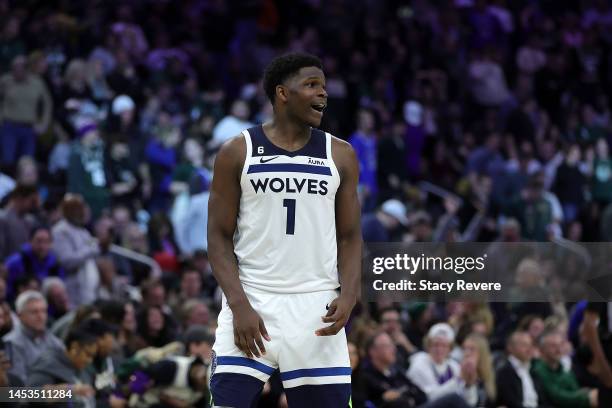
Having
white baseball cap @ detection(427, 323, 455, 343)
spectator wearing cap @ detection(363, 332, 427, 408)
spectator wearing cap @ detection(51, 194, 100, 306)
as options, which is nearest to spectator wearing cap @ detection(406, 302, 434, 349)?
white baseball cap @ detection(427, 323, 455, 343)

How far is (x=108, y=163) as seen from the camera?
658 inches

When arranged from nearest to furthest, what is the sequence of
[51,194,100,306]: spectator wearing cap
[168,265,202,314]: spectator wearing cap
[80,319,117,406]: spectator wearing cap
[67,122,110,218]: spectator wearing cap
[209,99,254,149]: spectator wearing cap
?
[80,319,117,406]: spectator wearing cap → [51,194,100,306]: spectator wearing cap → [168,265,202,314]: spectator wearing cap → [67,122,110,218]: spectator wearing cap → [209,99,254,149]: spectator wearing cap

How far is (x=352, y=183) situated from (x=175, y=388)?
4289 millimetres

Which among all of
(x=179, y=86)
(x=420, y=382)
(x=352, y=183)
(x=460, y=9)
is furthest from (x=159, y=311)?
(x=460, y=9)

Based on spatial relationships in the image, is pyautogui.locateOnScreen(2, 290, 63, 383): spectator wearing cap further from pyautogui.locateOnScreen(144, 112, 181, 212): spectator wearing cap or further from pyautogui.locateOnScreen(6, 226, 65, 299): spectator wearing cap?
pyautogui.locateOnScreen(144, 112, 181, 212): spectator wearing cap

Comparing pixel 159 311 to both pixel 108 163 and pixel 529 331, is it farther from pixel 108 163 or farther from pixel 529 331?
pixel 108 163

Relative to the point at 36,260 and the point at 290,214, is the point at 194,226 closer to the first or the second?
the point at 36,260

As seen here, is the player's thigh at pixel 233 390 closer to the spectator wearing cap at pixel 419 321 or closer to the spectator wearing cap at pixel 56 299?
the spectator wearing cap at pixel 56 299

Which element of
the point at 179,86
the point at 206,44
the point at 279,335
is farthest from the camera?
the point at 206,44

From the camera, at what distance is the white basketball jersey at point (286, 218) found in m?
5.96

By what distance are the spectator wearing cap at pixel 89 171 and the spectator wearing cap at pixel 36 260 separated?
3197 mm

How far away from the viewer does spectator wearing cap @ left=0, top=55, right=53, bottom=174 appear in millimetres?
17391

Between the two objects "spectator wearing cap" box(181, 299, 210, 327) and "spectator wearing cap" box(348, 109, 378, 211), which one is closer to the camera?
"spectator wearing cap" box(181, 299, 210, 327)

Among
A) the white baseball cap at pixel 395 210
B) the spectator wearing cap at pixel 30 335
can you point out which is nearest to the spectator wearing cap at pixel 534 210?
the white baseball cap at pixel 395 210
